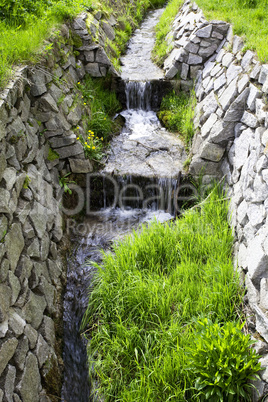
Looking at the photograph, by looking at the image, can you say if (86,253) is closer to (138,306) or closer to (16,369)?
(138,306)

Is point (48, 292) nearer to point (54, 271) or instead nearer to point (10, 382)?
point (54, 271)

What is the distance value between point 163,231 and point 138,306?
3.39 feet

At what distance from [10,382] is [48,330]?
0.79 m

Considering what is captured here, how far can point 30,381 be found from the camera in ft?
9.68

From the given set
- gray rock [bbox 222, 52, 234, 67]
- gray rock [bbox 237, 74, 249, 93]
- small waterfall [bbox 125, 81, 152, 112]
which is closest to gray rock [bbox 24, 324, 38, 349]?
gray rock [bbox 237, 74, 249, 93]

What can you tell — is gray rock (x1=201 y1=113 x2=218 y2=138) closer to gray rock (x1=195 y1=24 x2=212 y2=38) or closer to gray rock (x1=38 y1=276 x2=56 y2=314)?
gray rock (x1=195 y1=24 x2=212 y2=38)

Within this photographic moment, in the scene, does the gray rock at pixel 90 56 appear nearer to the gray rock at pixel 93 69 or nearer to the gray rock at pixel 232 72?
the gray rock at pixel 93 69

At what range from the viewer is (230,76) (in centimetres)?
499

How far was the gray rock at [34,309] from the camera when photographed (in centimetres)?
324

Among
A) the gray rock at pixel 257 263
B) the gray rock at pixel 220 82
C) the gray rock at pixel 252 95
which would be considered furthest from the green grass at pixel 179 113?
the gray rock at pixel 257 263

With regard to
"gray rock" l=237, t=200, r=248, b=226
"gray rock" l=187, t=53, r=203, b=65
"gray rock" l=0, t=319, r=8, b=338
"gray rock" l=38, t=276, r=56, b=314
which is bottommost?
"gray rock" l=38, t=276, r=56, b=314

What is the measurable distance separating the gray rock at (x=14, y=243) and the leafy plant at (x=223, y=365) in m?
1.82

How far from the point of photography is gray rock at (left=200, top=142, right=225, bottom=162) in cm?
487

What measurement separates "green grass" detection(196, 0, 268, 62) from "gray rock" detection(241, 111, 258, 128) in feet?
2.28
